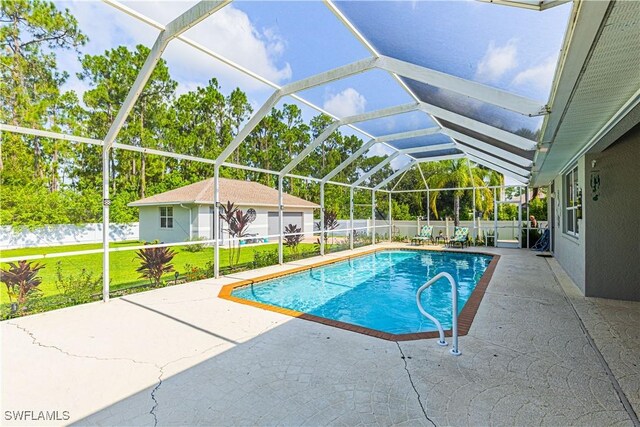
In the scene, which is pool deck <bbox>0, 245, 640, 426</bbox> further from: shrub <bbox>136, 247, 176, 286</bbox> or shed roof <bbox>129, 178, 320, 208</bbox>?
shed roof <bbox>129, 178, 320, 208</bbox>

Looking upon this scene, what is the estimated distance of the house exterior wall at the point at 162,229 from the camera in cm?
1527

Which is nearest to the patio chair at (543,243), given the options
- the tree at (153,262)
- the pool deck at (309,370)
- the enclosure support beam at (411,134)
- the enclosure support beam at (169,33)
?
the enclosure support beam at (411,134)

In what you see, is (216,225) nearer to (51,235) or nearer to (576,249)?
(576,249)

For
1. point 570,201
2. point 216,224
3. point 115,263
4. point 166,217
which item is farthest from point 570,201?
point 166,217

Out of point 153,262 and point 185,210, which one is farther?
point 185,210

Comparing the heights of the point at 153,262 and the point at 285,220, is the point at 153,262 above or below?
below

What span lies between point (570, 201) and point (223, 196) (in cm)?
1360

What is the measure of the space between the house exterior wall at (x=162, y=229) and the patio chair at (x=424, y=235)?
11368mm

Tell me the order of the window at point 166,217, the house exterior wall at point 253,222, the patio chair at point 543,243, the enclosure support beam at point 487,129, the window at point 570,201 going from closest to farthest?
the enclosure support beam at point 487,129 < the window at point 570,201 < the patio chair at point 543,243 < the house exterior wall at point 253,222 < the window at point 166,217

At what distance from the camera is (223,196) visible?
15.6 m


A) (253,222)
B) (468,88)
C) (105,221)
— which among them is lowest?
(253,222)

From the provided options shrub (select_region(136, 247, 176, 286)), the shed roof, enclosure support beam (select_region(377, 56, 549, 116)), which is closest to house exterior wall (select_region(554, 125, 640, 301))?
enclosure support beam (select_region(377, 56, 549, 116))

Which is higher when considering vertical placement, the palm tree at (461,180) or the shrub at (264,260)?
the palm tree at (461,180)

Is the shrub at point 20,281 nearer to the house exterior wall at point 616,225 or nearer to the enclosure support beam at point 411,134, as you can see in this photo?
the enclosure support beam at point 411,134
